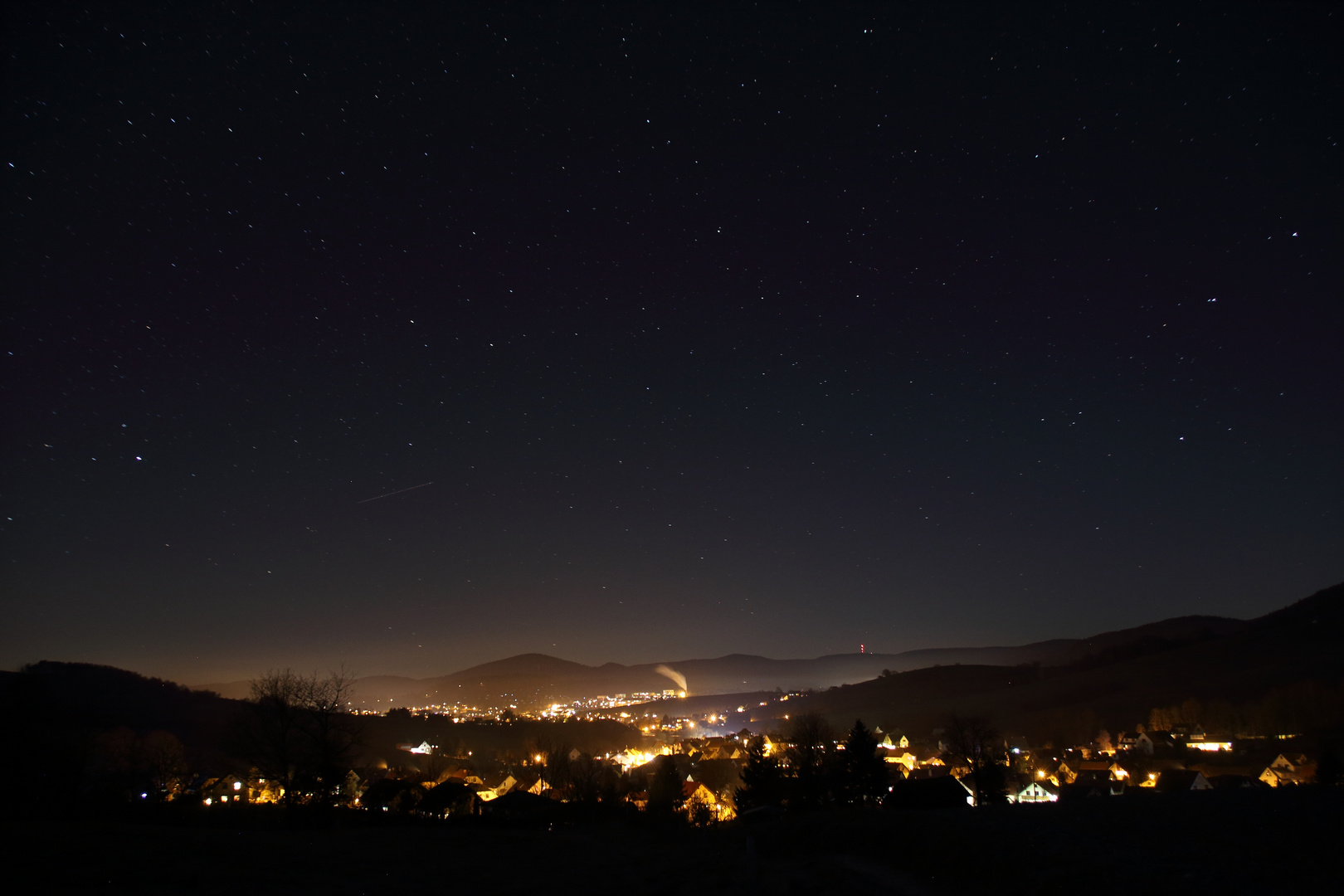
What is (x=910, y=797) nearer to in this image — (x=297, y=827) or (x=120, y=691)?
(x=297, y=827)

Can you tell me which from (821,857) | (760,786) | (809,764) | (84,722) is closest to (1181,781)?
(809,764)

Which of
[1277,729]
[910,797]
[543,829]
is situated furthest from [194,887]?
[1277,729]

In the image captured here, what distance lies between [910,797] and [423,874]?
26.5 metres

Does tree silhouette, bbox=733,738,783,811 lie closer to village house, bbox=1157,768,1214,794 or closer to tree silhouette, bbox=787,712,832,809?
tree silhouette, bbox=787,712,832,809

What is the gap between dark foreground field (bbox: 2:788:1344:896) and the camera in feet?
37.5

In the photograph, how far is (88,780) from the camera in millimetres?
33500

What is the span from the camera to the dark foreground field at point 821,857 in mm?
11422

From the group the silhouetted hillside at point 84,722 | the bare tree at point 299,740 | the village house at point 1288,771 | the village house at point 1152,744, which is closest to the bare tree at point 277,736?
the bare tree at point 299,740

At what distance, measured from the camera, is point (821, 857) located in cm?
1809

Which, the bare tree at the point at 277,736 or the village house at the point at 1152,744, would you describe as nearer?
the bare tree at the point at 277,736

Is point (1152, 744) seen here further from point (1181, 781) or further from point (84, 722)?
point (84, 722)

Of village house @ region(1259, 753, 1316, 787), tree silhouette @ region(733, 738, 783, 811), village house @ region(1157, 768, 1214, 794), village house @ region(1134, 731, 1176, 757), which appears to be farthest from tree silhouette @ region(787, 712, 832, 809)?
village house @ region(1134, 731, 1176, 757)

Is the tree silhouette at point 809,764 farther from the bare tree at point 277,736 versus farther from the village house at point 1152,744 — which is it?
the village house at point 1152,744

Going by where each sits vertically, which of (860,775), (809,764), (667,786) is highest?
(860,775)
